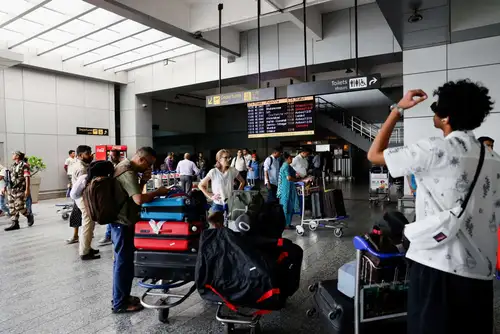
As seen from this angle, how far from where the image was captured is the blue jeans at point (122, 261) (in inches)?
120

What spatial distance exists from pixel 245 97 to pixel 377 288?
5.59 metres

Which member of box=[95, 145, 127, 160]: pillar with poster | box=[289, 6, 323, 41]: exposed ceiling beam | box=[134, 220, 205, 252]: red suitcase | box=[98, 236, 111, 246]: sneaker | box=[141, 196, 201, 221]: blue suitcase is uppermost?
box=[289, 6, 323, 41]: exposed ceiling beam

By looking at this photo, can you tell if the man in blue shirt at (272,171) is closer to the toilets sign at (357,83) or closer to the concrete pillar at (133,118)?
the toilets sign at (357,83)

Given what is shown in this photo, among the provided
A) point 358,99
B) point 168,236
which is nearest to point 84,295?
point 168,236

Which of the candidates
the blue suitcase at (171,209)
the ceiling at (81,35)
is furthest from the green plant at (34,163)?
the blue suitcase at (171,209)

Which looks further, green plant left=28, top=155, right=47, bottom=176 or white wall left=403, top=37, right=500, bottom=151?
green plant left=28, top=155, right=47, bottom=176

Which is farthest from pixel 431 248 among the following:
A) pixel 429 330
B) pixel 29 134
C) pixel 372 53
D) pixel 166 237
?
pixel 29 134

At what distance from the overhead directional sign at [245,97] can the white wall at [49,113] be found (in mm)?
8758

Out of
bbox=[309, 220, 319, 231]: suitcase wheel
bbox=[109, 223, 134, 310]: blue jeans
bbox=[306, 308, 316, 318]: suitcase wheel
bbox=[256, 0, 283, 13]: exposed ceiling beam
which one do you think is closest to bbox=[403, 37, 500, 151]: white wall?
bbox=[256, 0, 283, 13]: exposed ceiling beam

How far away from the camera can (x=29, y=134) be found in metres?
12.9

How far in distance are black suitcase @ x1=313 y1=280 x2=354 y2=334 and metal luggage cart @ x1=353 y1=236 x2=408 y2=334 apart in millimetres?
130

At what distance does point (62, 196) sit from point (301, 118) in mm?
10222

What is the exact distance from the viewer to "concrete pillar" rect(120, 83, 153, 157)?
15414 mm

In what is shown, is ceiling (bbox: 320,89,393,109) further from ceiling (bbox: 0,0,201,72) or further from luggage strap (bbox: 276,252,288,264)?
luggage strap (bbox: 276,252,288,264)
